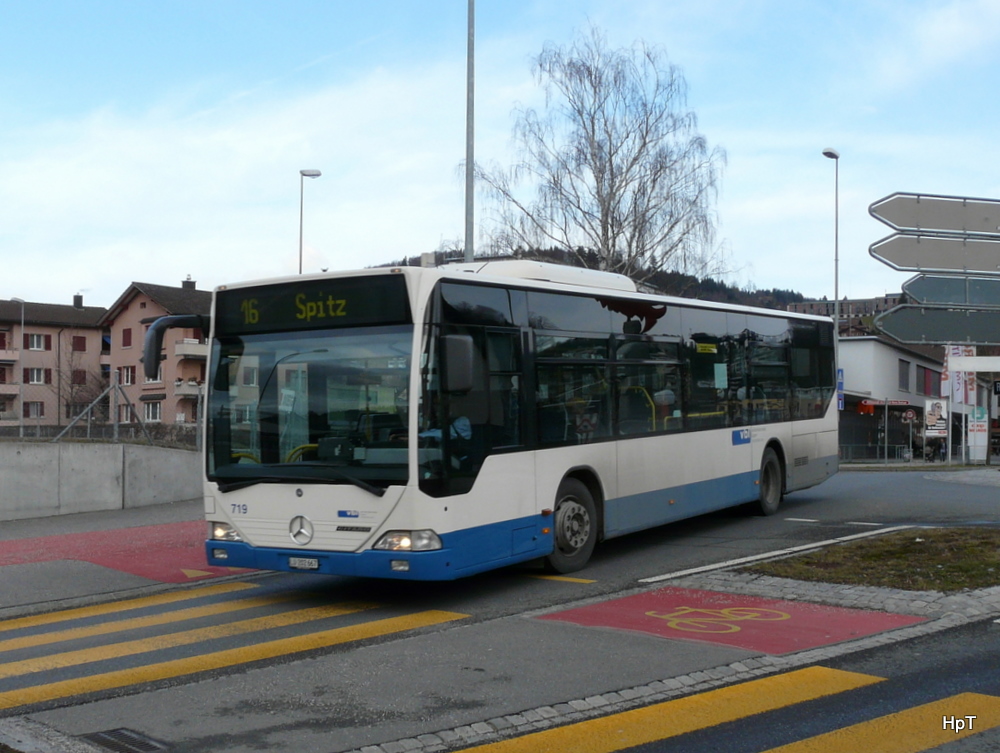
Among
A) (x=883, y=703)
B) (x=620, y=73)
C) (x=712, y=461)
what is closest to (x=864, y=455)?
(x=620, y=73)

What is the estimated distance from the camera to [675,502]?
13.2 meters

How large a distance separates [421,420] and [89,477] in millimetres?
11835

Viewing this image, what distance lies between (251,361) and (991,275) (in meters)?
7.54

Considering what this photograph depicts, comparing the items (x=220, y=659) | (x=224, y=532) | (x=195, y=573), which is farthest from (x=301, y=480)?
(x=195, y=573)

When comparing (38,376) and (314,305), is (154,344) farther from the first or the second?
(38,376)

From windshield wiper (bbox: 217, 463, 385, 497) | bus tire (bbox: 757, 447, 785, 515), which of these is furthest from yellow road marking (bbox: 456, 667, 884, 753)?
bus tire (bbox: 757, 447, 785, 515)

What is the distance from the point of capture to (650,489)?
12641 millimetres

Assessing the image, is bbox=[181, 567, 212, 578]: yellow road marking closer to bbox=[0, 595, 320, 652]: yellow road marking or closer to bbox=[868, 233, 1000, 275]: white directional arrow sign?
bbox=[0, 595, 320, 652]: yellow road marking

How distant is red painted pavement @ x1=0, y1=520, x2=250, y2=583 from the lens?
12508mm

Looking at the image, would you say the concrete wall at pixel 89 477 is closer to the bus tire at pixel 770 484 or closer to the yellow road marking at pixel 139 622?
the yellow road marking at pixel 139 622

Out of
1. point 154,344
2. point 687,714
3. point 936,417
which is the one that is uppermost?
point 154,344

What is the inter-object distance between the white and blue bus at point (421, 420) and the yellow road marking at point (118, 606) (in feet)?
3.32

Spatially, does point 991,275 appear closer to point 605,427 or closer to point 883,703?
point 605,427

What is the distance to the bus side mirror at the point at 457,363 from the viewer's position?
30.1 ft
